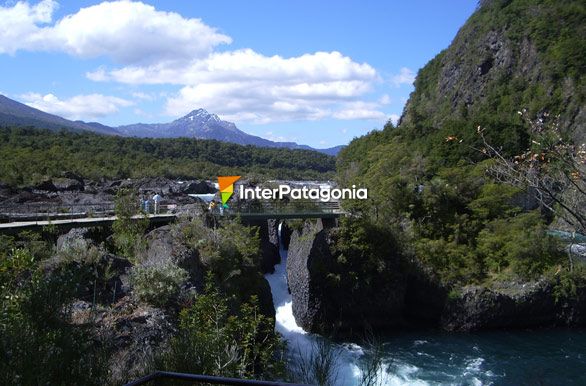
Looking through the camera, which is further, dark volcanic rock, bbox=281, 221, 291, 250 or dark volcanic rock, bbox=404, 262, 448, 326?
dark volcanic rock, bbox=281, 221, 291, 250

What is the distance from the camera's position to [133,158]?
10656 centimetres

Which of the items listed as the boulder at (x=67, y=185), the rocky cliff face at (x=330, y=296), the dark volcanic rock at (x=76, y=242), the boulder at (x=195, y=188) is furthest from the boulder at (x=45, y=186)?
the rocky cliff face at (x=330, y=296)

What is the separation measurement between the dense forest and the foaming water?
1800 inches

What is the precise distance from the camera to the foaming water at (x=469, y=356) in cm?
2009

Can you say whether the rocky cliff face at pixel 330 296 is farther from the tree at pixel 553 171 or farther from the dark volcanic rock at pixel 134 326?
the tree at pixel 553 171

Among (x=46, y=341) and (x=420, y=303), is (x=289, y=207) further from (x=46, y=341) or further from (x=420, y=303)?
(x=46, y=341)

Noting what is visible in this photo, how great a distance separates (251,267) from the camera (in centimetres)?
2059

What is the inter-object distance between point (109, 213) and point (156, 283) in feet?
51.7

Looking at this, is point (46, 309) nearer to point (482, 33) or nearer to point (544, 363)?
point (544, 363)

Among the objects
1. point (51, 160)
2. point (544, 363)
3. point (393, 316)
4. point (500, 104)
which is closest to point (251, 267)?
point (393, 316)

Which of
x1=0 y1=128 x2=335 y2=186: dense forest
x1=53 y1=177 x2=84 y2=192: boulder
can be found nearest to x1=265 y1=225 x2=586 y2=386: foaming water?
x1=53 y1=177 x2=84 y2=192: boulder

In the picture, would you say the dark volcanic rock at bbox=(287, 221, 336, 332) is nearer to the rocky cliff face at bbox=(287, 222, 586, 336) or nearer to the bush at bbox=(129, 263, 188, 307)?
the rocky cliff face at bbox=(287, 222, 586, 336)

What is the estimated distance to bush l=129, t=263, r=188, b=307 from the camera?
12812 mm

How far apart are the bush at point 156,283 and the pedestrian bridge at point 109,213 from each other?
10573mm
